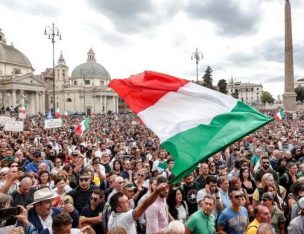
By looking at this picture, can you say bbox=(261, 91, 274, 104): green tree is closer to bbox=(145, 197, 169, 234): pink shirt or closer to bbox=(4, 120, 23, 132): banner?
bbox=(4, 120, 23, 132): banner

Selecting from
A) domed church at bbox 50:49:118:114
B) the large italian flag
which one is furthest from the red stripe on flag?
domed church at bbox 50:49:118:114

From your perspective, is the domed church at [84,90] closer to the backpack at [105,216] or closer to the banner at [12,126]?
the banner at [12,126]

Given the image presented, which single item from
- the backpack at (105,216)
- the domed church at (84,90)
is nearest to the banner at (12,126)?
the backpack at (105,216)

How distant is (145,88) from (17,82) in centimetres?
7748

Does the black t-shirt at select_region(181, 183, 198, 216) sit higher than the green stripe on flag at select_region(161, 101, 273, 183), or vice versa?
the green stripe on flag at select_region(161, 101, 273, 183)

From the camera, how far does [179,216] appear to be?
5.72 meters

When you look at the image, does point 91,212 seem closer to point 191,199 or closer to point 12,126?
point 191,199

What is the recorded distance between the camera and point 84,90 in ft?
337

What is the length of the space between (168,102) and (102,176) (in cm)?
371

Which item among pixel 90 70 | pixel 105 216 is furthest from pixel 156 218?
pixel 90 70

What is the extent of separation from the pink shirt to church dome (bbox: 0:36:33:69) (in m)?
86.7

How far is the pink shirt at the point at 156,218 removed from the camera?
495 cm

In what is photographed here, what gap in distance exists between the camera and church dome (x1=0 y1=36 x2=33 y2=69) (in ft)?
281

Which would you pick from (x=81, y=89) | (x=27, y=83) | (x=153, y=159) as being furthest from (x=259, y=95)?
(x=153, y=159)
